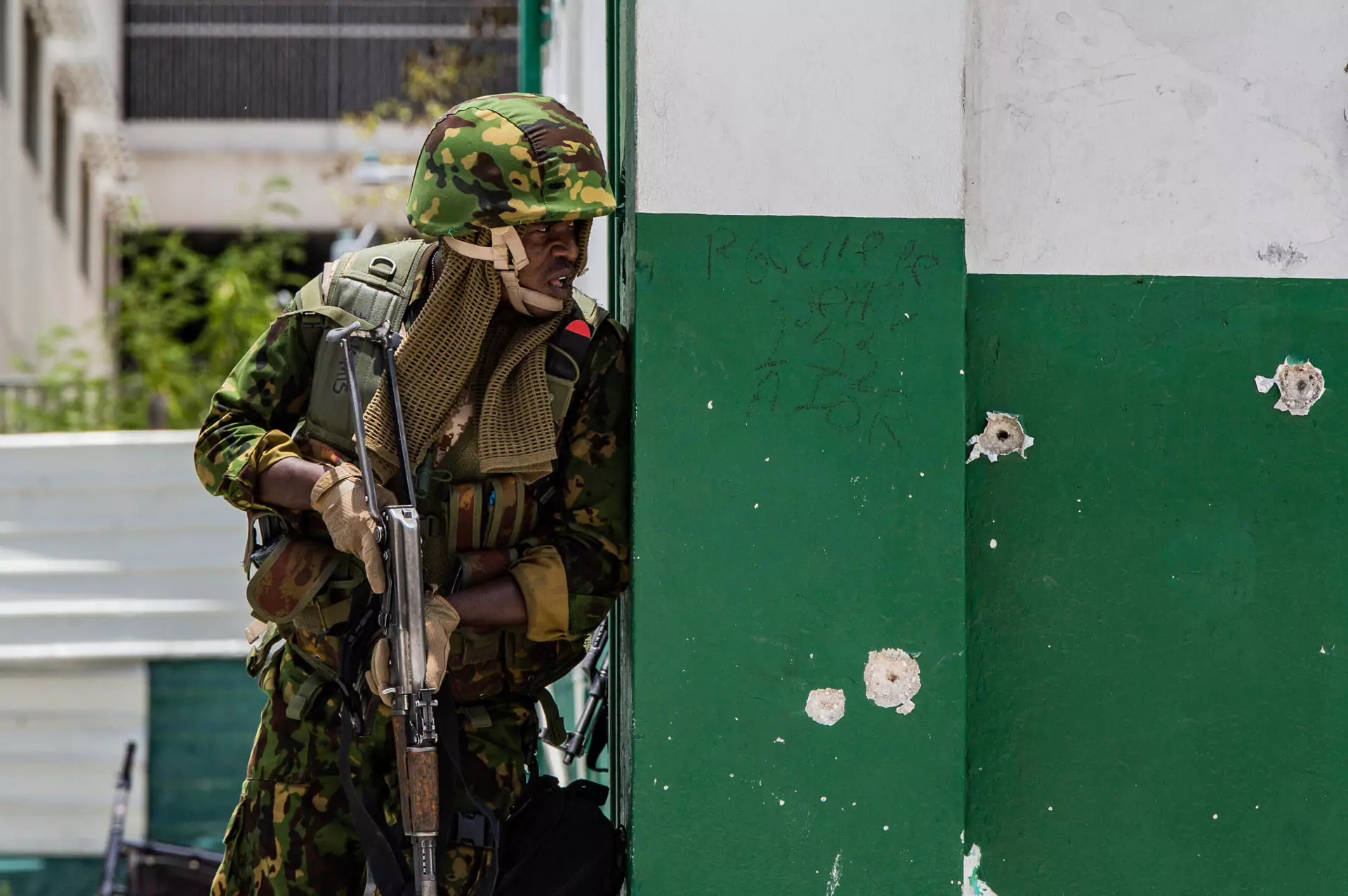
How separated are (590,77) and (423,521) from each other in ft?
7.47

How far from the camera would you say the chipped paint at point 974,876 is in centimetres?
295

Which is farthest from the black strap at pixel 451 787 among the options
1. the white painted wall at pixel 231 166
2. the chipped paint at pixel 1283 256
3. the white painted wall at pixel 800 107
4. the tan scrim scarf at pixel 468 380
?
the white painted wall at pixel 231 166

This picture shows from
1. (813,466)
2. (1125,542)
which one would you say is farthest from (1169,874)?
(813,466)

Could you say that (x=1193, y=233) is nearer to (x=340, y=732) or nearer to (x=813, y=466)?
(x=813, y=466)

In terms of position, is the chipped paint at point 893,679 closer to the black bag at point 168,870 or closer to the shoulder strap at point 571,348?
the shoulder strap at point 571,348

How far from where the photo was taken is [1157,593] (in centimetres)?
298

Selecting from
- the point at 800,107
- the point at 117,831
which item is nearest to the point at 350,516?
the point at 800,107

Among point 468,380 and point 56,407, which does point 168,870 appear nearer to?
point 468,380

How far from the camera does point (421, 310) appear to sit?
9.33ft

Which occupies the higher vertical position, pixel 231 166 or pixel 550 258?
pixel 231 166

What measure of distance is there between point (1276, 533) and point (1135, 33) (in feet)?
3.21

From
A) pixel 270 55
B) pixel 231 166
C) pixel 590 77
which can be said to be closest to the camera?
Answer: pixel 590 77

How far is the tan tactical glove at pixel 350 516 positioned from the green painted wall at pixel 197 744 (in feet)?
14.7

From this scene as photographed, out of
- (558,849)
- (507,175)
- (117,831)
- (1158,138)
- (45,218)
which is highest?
(45,218)
